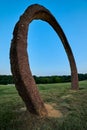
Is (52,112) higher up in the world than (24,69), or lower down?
lower down

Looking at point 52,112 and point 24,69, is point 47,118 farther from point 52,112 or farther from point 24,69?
point 24,69

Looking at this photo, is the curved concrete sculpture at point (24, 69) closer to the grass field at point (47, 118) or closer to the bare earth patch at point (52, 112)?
the bare earth patch at point (52, 112)

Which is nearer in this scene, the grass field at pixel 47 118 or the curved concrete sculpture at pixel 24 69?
the grass field at pixel 47 118

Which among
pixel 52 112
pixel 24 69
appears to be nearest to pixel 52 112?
pixel 52 112

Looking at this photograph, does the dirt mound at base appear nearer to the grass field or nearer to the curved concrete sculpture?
the grass field

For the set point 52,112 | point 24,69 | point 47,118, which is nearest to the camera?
point 47,118

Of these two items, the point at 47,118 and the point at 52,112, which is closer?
the point at 47,118

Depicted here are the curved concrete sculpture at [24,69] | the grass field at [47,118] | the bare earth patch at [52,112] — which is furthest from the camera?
the bare earth patch at [52,112]

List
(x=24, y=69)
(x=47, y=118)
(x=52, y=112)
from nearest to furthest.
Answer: (x=47, y=118) < (x=24, y=69) < (x=52, y=112)

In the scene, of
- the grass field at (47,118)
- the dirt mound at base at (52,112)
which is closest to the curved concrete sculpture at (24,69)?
the dirt mound at base at (52,112)

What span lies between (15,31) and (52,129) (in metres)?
2.98

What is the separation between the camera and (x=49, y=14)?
1038 cm

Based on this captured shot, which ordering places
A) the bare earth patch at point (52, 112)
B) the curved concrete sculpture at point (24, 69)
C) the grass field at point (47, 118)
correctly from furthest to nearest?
the bare earth patch at point (52, 112), the curved concrete sculpture at point (24, 69), the grass field at point (47, 118)

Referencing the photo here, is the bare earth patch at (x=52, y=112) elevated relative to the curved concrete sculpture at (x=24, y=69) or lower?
lower
